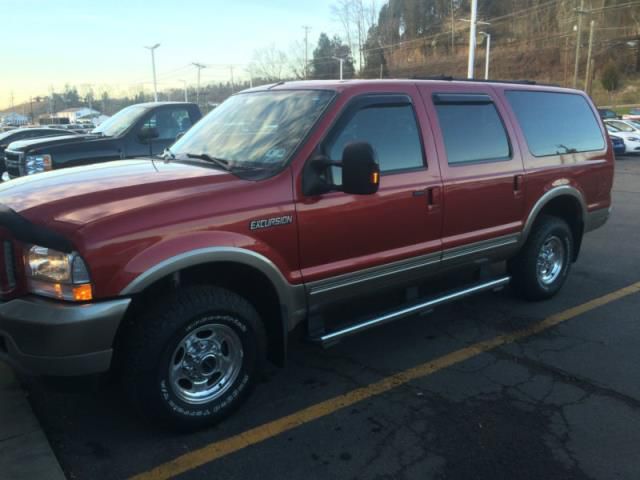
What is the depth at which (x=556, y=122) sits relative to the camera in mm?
5199

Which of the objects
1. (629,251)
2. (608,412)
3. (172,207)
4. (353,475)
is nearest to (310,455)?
(353,475)

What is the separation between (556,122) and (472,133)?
1305 mm

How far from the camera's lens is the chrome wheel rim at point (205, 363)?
3.07m

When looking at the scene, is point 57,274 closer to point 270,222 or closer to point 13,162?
point 270,222

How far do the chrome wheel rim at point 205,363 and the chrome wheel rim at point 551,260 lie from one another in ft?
10.8

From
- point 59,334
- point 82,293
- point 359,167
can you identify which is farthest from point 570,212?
point 59,334

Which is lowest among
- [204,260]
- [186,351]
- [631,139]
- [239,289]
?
[631,139]

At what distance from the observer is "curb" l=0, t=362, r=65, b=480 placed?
2.79 metres

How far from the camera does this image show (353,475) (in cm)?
280

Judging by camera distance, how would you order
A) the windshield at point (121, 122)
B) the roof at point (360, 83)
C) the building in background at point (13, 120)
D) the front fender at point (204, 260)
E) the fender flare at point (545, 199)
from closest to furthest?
the front fender at point (204, 260) → the roof at point (360, 83) → the fender flare at point (545, 199) → the windshield at point (121, 122) → the building in background at point (13, 120)

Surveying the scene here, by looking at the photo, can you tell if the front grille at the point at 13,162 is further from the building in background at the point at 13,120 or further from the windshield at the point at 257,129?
the building in background at the point at 13,120

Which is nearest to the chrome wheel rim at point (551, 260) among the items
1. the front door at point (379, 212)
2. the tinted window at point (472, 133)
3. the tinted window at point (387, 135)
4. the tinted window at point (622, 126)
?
the tinted window at point (472, 133)

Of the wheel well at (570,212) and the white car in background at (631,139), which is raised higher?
the wheel well at (570,212)

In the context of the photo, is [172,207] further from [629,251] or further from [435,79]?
[629,251]
